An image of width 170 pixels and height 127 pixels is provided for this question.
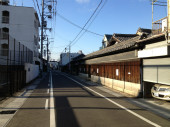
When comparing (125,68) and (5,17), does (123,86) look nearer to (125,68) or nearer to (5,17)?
(125,68)

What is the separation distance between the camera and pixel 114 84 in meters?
16.7

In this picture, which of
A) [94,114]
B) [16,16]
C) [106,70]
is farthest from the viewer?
[16,16]

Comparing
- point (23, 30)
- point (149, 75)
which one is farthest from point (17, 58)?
point (23, 30)

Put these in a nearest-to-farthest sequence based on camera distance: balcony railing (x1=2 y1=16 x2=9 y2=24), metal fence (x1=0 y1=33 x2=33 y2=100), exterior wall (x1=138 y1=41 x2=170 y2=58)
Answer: exterior wall (x1=138 y1=41 x2=170 y2=58), metal fence (x1=0 y1=33 x2=33 y2=100), balcony railing (x1=2 y1=16 x2=9 y2=24)

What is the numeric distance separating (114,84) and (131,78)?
12.1ft

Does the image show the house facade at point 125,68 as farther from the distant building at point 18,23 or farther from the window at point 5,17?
the window at point 5,17

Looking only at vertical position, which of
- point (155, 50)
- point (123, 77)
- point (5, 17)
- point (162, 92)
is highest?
point (5, 17)

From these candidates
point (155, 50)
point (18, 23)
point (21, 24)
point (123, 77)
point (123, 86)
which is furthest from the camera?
point (21, 24)

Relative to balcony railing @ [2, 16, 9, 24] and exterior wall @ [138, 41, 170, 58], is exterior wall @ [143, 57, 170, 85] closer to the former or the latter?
exterior wall @ [138, 41, 170, 58]

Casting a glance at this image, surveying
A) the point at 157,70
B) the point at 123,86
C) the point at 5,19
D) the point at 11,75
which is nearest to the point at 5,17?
the point at 5,19

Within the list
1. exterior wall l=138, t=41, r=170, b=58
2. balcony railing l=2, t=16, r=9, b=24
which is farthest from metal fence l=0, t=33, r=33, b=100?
balcony railing l=2, t=16, r=9, b=24

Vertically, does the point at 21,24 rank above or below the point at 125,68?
above

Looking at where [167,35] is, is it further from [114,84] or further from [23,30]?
[23,30]

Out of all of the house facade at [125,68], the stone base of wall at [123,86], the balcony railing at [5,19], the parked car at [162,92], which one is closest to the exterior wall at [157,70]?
the parked car at [162,92]
